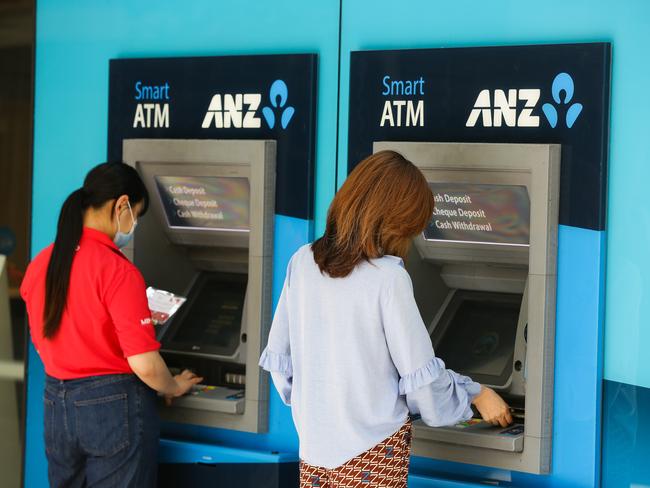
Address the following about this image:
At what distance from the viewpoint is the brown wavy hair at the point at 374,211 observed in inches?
103

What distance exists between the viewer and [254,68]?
3.57 metres

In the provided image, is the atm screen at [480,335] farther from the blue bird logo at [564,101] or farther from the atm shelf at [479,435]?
the blue bird logo at [564,101]

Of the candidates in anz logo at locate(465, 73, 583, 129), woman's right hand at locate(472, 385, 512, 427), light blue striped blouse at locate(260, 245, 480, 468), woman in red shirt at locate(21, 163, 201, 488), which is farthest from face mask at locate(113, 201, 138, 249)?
woman's right hand at locate(472, 385, 512, 427)

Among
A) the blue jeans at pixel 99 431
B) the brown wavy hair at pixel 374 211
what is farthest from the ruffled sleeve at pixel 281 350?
the blue jeans at pixel 99 431

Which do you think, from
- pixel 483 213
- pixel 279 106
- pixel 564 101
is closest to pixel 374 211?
pixel 483 213

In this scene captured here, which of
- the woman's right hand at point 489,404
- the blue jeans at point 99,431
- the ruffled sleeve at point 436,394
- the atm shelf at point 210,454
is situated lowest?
the atm shelf at point 210,454

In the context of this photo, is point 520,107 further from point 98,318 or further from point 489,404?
point 98,318

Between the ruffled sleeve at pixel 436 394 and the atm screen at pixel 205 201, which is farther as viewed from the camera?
the atm screen at pixel 205 201

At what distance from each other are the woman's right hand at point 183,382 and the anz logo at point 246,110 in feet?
2.85

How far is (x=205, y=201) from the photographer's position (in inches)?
146

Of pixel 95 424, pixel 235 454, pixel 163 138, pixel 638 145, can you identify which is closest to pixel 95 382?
pixel 95 424

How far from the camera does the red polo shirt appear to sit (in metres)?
3.16

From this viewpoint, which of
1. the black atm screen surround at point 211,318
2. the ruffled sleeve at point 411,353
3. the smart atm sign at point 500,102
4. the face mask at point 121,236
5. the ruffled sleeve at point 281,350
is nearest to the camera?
the ruffled sleeve at point 411,353

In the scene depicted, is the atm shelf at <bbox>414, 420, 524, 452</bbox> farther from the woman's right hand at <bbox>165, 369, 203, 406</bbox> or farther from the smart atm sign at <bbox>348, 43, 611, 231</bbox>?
the woman's right hand at <bbox>165, 369, 203, 406</bbox>
